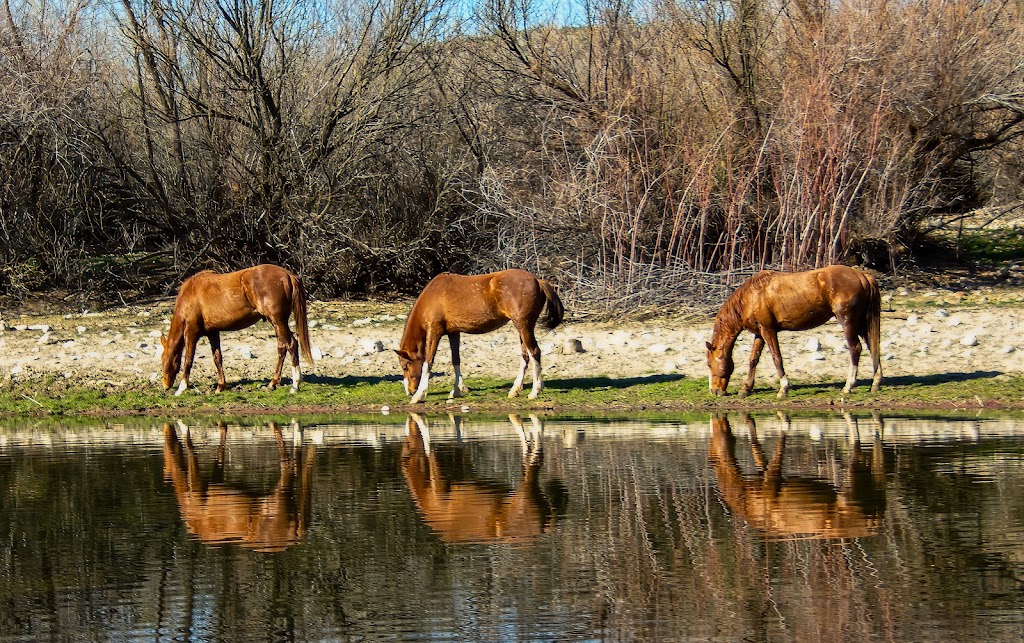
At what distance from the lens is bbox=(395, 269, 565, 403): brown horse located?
55.9 feet

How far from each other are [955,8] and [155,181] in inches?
640

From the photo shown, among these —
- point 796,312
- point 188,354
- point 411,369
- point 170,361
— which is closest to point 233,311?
point 188,354

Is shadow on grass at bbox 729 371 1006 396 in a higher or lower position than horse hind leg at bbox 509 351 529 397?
lower

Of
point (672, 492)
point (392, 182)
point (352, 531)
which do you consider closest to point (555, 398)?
point (672, 492)

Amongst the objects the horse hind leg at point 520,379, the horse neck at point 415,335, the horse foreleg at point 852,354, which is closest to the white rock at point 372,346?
the horse neck at point 415,335

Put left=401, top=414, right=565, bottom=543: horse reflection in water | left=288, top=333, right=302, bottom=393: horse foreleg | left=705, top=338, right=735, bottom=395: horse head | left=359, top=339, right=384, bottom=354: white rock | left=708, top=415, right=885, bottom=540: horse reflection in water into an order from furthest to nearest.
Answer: left=359, top=339, right=384, bottom=354: white rock, left=288, top=333, right=302, bottom=393: horse foreleg, left=705, top=338, right=735, bottom=395: horse head, left=401, top=414, right=565, bottom=543: horse reflection in water, left=708, top=415, right=885, bottom=540: horse reflection in water

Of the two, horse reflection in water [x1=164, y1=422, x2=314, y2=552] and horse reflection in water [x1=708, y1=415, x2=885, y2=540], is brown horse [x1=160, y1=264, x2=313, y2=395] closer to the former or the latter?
horse reflection in water [x1=164, y1=422, x2=314, y2=552]

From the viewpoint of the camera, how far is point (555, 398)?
1683 centimetres

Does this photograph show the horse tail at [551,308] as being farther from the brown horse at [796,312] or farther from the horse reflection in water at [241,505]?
the horse reflection in water at [241,505]

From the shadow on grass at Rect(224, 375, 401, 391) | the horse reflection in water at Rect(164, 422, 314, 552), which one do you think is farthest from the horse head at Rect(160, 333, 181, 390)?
the horse reflection in water at Rect(164, 422, 314, 552)

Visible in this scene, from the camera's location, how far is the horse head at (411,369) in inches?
686

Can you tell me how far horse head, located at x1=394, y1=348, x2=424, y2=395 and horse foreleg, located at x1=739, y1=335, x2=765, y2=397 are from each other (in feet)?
13.5

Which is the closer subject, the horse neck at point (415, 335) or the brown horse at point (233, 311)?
the horse neck at point (415, 335)

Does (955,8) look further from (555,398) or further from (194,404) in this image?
(194,404)
